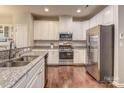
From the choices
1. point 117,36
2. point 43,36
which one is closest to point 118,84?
point 117,36

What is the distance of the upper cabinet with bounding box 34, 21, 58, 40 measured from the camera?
8837 mm

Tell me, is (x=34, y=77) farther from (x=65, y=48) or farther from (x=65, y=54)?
(x=65, y=48)

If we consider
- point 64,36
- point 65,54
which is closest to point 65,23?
point 64,36

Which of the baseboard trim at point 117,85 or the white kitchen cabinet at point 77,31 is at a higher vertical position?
the white kitchen cabinet at point 77,31

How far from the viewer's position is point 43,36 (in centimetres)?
889

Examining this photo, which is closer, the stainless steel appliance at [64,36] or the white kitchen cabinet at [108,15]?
the white kitchen cabinet at [108,15]

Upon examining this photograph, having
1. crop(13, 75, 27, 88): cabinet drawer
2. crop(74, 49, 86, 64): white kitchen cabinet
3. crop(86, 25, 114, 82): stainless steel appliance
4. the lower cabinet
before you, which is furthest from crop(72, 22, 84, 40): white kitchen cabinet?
crop(13, 75, 27, 88): cabinet drawer

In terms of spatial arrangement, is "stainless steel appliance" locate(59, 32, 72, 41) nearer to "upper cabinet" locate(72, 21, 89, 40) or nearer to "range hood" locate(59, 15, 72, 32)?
"range hood" locate(59, 15, 72, 32)

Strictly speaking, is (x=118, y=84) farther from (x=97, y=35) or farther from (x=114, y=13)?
(x=114, y=13)

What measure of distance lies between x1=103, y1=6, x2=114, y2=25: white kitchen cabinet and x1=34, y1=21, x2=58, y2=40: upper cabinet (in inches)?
133

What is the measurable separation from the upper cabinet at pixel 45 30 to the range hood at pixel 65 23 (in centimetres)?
44

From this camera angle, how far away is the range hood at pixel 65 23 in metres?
8.56

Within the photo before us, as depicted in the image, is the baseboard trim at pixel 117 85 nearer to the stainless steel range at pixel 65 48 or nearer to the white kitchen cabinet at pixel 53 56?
the stainless steel range at pixel 65 48

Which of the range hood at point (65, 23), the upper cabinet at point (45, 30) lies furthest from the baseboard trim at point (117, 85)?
the upper cabinet at point (45, 30)
